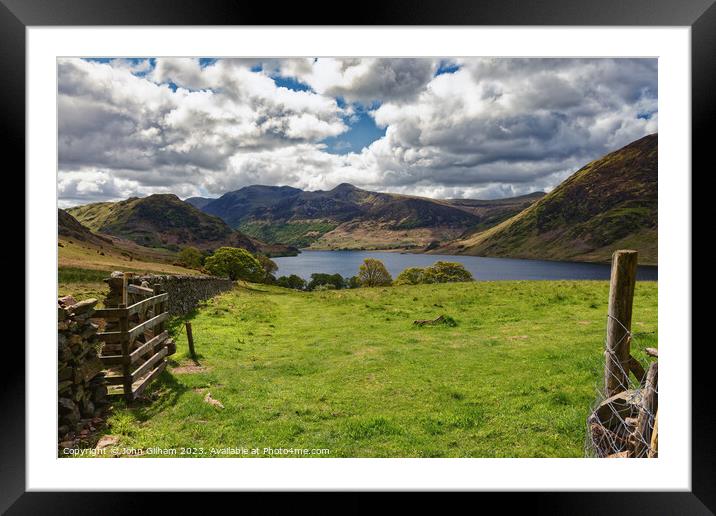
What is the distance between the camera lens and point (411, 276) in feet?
98.5

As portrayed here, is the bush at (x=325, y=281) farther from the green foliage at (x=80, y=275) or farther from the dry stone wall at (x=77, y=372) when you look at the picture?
the dry stone wall at (x=77, y=372)

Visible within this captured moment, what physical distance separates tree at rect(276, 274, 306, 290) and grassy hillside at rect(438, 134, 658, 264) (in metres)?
19.1

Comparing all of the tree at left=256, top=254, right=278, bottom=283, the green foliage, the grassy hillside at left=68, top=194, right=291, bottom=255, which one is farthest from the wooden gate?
the grassy hillside at left=68, top=194, right=291, bottom=255

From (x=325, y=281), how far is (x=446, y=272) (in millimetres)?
10555

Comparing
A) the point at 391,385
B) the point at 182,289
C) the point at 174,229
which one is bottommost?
the point at 391,385

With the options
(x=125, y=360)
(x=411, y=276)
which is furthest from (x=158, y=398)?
(x=411, y=276)

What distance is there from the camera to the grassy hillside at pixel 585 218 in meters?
31.3

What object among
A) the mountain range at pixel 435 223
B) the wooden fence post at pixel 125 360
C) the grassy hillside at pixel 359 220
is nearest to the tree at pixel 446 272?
the mountain range at pixel 435 223

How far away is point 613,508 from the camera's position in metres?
3.70

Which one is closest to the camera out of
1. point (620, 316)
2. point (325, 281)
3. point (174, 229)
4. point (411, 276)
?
point (620, 316)

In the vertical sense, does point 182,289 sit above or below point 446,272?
above
